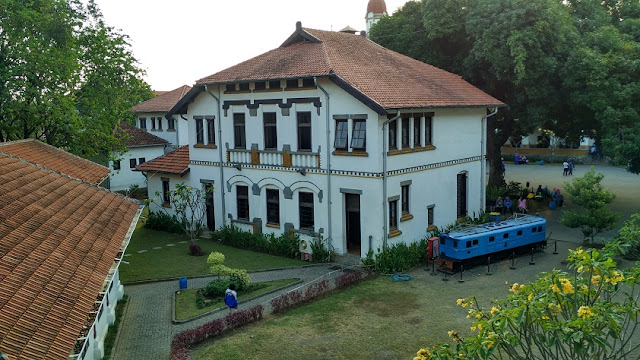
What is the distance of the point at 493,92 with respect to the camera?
33.1m

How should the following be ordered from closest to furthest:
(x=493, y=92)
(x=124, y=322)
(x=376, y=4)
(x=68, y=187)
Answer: (x=68, y=187), (x=124, y=322), (x=493, y=92), (x=376, y=4)

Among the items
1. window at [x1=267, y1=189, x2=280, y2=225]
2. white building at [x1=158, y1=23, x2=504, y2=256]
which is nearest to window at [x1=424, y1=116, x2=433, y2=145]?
white building at [x1=158, y1=23, x2=504, y2=256]

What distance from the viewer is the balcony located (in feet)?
77.5

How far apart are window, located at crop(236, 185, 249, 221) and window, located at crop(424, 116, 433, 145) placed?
8.90 meters

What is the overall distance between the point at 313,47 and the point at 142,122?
3228 centimetres

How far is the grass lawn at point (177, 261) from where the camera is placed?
22.4 meters

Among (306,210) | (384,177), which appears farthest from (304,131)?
(384,177)

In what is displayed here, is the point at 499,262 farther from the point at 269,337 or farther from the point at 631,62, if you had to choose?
the point at 631,62

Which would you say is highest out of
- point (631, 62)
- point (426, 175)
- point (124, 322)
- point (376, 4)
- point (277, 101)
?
Result: point (376, 4)

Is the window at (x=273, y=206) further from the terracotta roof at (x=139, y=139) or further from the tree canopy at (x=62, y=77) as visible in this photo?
the terracotta roof at (x=139, y=139)

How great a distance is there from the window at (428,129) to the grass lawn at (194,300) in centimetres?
884

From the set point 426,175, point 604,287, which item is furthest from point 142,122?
point 604,287

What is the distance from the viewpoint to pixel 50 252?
10.3 meters

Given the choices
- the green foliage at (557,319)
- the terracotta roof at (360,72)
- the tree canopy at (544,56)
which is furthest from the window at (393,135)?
the green foliage at (557,319)
